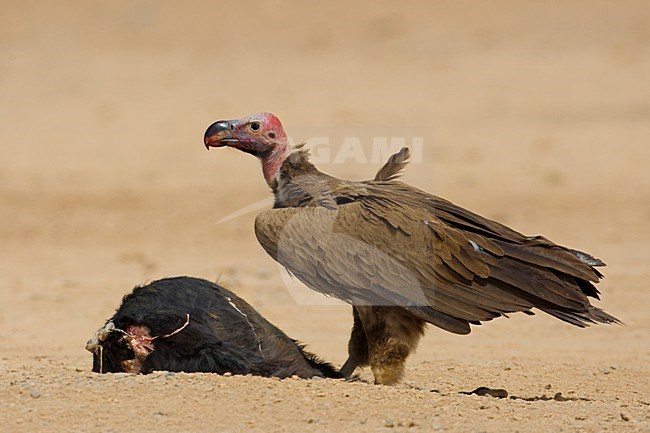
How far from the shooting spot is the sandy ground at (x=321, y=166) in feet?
→ 19.9

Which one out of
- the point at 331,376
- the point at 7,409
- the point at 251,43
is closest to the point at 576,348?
the point at 331,376

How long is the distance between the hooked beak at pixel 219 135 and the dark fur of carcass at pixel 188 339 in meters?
1.32

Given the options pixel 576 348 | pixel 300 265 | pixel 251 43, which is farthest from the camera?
pixel 251 43

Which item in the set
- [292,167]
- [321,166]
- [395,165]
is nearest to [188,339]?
[292,167]

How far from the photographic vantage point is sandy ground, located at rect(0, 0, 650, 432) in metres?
6.06

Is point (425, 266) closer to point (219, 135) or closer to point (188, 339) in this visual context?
point (188, 339)

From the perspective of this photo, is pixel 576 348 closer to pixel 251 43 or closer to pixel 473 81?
pixel 473 81

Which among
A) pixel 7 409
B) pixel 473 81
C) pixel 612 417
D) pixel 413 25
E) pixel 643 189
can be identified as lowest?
pixel 7 409

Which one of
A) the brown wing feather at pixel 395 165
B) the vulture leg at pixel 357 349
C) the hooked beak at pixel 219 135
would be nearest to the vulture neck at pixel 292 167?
the hooked beak at pixel 219 135

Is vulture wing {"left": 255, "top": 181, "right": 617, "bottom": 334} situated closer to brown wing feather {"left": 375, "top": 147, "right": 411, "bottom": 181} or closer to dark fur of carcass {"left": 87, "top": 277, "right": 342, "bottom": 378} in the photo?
dark fur of carcass {"left": 87, "top": 277, "right": 342, "bottom": 378}

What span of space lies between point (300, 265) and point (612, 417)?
1912 millimetres

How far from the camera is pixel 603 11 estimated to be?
986 inches

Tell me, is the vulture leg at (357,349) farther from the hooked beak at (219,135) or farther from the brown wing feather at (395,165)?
the hooked beak at (219,135)

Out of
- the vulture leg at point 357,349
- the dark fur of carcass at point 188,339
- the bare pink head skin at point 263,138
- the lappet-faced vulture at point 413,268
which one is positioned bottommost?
the dark fur of carcass at point 188,339
